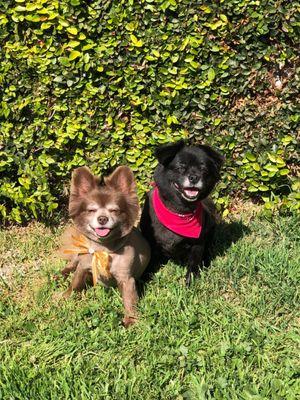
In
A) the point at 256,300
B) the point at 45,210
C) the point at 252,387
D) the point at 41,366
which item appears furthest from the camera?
the point at 45,210

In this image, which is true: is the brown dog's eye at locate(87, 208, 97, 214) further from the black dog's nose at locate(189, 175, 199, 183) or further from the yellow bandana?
the black dog's nose at locate(189, 175, 199, 183)

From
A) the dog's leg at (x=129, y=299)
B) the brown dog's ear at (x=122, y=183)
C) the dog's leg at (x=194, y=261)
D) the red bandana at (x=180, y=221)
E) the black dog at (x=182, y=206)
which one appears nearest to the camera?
the brown dog's ear at (x=122, y=183)

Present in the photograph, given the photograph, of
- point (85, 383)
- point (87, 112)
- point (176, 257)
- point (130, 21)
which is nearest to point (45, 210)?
point (87, 112)

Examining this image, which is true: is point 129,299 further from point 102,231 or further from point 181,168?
point 181,168

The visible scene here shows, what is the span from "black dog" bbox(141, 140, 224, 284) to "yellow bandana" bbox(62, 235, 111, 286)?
0.61 m

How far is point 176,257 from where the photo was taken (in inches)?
170

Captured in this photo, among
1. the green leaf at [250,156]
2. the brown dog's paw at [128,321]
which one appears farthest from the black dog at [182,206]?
the green leaf at [250,156]

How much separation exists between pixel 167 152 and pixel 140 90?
1.11 m

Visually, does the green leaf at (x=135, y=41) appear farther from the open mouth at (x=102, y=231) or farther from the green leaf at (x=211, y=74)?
the open mouth at (x=102, y=231)

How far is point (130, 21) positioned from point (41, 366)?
295 cm

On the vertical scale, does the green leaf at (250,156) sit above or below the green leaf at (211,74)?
below

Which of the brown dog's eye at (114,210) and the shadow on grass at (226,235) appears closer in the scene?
the brown dog's eye at (114,210)

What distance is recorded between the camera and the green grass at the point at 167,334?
9.98 feet

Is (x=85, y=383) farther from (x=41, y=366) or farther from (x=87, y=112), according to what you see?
(x=87, y=112)
